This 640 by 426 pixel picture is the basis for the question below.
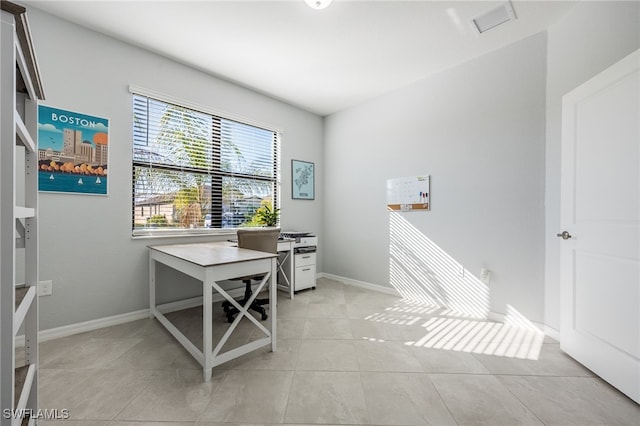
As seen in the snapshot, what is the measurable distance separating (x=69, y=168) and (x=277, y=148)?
230cm

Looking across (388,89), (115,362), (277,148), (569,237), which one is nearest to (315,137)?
(277,148)

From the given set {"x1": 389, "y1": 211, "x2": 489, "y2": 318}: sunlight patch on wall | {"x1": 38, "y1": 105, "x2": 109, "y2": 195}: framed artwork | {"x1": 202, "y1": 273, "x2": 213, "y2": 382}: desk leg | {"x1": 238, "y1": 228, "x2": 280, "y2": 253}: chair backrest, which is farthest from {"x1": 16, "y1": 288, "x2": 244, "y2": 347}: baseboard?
{"x1": 389, "y1": 211, "x2": 489, "y2": 318}: sunlight patch on wall

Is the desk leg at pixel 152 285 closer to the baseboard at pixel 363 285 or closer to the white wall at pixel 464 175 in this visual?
the baseboard at pixel 363 285

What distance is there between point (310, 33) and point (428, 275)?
9.41 ft

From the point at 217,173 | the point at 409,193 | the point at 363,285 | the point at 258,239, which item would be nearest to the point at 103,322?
the point at 258,239

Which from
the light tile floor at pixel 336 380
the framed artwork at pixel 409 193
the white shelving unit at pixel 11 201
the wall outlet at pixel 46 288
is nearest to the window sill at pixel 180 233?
the wall outlet at pixel 46 288

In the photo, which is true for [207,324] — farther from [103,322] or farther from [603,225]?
[603,225]

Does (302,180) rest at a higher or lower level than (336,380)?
higher

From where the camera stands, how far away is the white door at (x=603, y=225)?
4.91ft

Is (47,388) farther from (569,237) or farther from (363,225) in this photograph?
(569,237)

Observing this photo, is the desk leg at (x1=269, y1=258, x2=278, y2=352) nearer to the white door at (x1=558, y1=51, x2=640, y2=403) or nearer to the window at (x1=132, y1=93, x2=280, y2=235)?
the window at (x1=132, y1=93, x2=280, y2=235)

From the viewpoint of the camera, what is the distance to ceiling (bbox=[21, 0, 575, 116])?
2049 millimetres

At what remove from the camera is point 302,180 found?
4.07 metres

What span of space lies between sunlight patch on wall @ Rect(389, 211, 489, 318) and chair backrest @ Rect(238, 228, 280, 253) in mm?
1650
